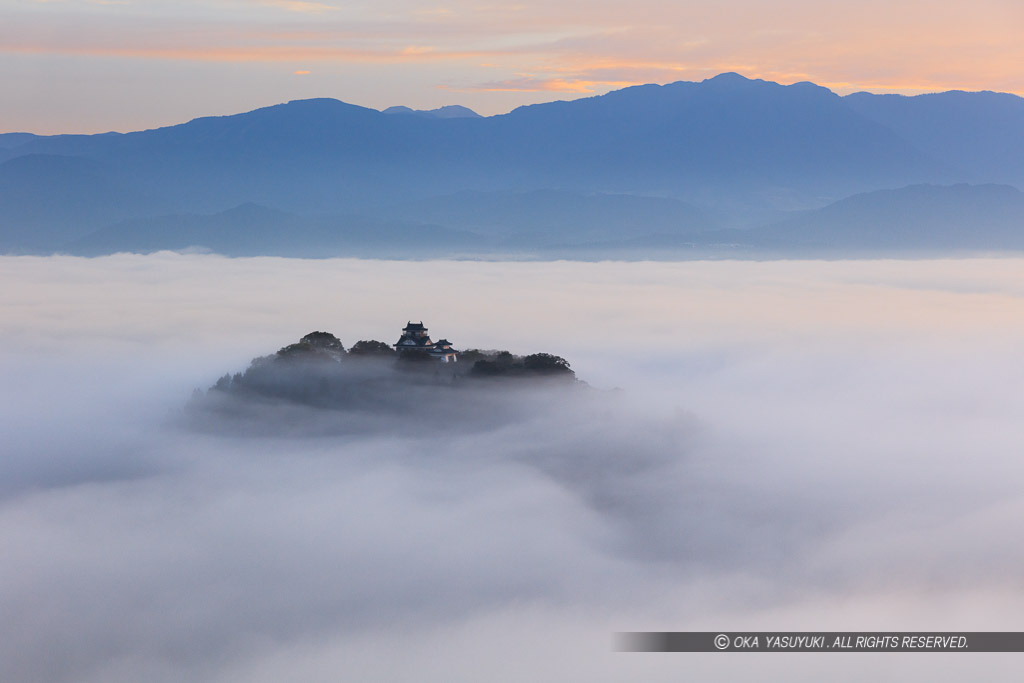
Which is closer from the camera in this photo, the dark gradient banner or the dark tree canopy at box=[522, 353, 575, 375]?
the dark gradient banner

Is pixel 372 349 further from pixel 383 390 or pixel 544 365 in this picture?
pixel 544 365

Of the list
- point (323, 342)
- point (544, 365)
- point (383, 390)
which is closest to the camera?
point (383, 390)

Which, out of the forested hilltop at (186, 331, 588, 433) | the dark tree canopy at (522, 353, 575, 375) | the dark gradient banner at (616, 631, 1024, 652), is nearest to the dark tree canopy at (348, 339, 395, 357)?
the forested hilltop at (186, 331, 588, 433)

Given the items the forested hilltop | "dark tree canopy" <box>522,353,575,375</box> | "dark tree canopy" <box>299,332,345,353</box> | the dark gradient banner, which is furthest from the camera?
"dark tree canopy" <box>299,332,345,353</box>

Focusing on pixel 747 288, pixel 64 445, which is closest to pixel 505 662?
Answer: pixel 64 445

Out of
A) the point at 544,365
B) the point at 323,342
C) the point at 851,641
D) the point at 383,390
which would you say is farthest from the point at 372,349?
the point at 851,641

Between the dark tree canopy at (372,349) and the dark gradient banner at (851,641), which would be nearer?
the dark gradient banner at (851,641)

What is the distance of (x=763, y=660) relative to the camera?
37.7m

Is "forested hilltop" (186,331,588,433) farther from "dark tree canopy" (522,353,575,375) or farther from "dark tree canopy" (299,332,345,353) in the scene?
"dark tree canopy" (299,332,345,353)

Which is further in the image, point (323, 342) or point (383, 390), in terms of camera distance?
point (323, 342)

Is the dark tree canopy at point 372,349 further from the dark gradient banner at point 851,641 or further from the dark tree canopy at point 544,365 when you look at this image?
the dark gradient banner at point 851,641

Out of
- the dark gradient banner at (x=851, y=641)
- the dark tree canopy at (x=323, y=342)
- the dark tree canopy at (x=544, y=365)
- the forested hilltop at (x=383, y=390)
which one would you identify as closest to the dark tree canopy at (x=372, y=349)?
the forested hilltop at (x=383, y=390)

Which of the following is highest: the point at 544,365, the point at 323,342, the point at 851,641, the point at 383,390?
the point at 323,342

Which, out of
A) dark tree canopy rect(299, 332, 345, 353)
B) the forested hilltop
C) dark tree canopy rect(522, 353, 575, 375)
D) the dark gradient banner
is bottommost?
the dark gradient banner
